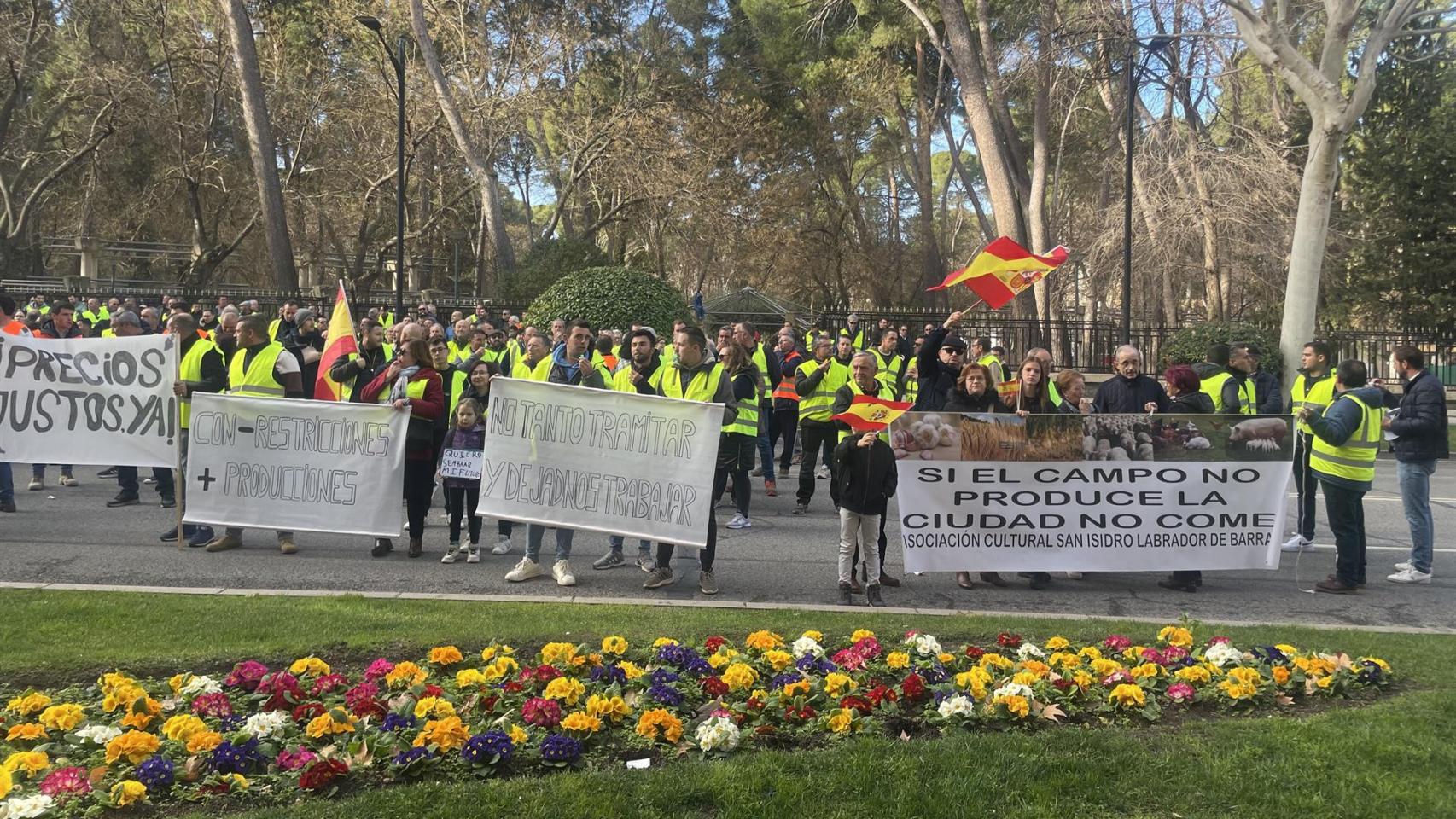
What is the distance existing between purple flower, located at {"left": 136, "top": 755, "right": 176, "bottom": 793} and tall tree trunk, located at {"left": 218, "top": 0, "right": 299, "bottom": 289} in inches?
959

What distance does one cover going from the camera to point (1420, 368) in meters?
8.07

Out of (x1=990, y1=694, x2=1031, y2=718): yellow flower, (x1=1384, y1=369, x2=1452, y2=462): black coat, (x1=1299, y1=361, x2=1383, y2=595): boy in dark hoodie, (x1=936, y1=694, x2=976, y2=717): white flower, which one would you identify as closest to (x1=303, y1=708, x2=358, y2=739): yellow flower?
(x1=936, y1=694, x2=976, y2=717): white flower

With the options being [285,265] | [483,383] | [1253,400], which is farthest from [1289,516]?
[285,265]

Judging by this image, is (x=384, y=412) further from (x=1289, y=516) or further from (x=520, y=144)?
(x=520, y=144)

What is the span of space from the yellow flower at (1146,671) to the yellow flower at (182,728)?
13.7 feet

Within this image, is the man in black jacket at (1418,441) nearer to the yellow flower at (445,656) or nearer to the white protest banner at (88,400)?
the yellow flower at (445,656)

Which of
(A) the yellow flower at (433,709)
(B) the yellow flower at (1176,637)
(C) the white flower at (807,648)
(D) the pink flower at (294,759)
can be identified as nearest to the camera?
(D) the pink flower at (294,759)

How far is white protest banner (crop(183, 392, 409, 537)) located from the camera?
832 centimetres

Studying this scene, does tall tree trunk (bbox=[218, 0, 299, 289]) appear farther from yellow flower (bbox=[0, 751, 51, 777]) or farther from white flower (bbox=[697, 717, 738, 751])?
white flower (bbox=[697, 717, 738, 751])

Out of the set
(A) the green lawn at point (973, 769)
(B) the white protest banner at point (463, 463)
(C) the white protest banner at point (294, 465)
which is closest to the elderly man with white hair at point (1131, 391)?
(A) the green lawn at point (973, 769)

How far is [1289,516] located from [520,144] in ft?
113

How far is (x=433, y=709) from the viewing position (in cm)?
446

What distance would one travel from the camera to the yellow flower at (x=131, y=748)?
13.2 feet

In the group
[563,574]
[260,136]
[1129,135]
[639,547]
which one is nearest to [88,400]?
[563,574]
